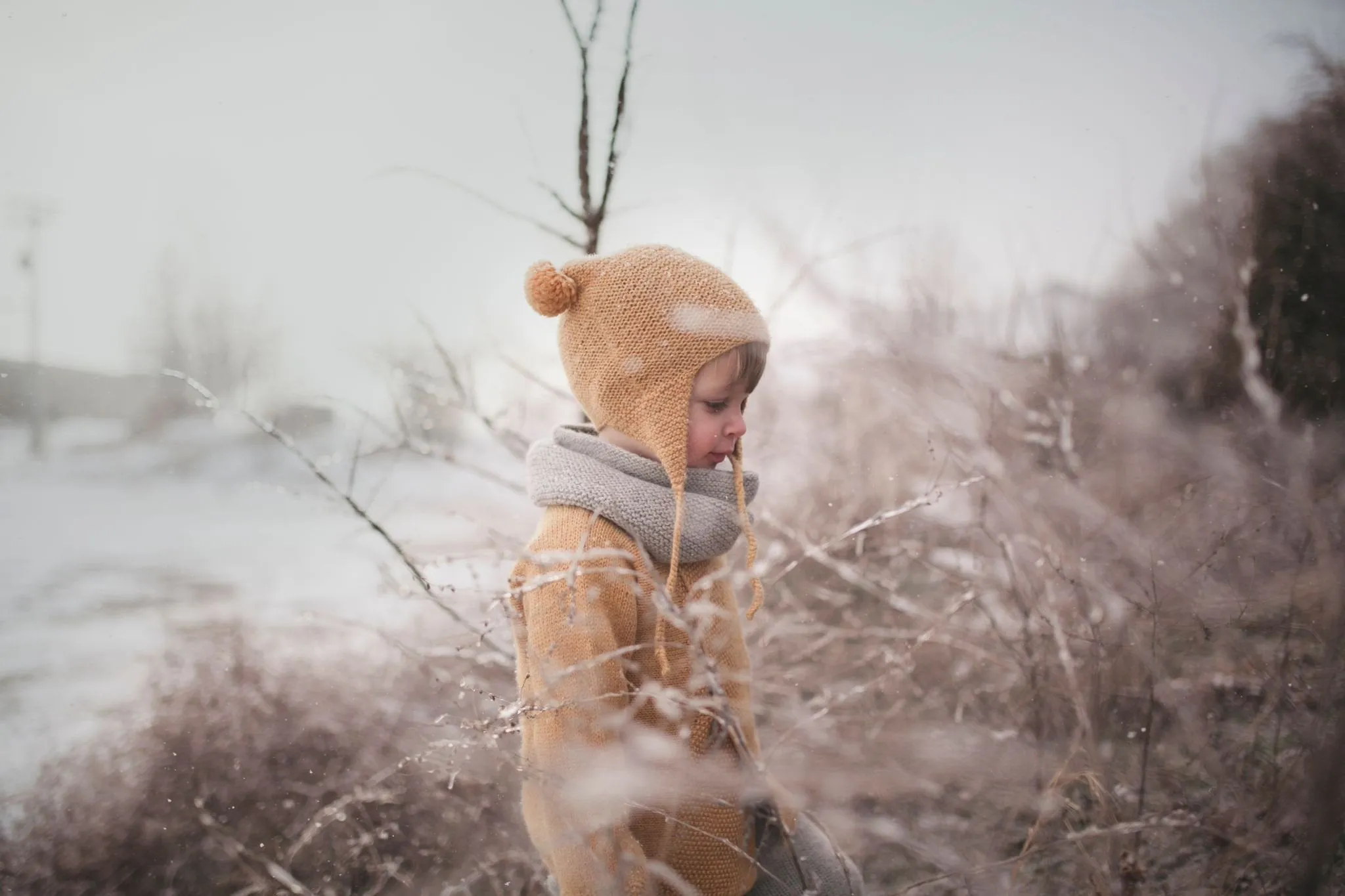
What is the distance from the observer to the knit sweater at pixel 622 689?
0.92 m

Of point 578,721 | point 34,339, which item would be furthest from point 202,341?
point 578,721

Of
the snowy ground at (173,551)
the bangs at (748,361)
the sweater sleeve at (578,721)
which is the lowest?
the snowy ground at (173,551)

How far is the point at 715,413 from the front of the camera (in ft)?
4.05

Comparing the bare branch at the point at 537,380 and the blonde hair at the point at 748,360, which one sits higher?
the blonde hair at the point at 748,360

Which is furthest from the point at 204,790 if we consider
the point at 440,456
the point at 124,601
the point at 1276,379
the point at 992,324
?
the point at 1276,379

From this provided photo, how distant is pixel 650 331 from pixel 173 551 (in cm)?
207

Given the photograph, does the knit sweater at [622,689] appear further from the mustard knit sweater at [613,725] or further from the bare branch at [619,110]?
the bare branch at [619,110]

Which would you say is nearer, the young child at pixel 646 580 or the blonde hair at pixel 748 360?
the young child at pixel 646 580

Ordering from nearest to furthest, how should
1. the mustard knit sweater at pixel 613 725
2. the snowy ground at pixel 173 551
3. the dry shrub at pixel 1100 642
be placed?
the dry shrub at pixel 1100 642 → the mustard knit sweater at pixel 613 725 → the snowy ground at pixel 173 551

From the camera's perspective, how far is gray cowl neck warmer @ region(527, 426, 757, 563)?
3.72 ft

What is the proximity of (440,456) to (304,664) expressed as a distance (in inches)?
43.6

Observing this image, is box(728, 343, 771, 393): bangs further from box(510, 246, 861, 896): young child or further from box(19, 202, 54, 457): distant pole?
box(19, 202, 54, 457): distant pole

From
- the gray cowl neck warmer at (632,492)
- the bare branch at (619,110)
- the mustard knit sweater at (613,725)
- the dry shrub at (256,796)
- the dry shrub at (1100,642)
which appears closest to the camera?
the dry shrub at (1100,642)

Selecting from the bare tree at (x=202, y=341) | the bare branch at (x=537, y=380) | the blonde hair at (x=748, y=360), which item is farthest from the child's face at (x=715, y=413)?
the bare tree at (x=202, y=341)
